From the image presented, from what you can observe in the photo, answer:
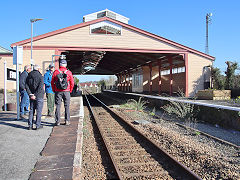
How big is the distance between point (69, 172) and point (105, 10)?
3389cm

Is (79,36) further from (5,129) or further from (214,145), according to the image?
(214,145)

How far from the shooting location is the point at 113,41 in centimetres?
1451

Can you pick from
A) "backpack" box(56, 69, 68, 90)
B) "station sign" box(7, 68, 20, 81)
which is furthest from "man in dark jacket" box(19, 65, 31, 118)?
"station sign" box(7, 68, 20, 81)

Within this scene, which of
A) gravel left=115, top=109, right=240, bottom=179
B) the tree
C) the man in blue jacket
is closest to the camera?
gravel left=115, top=109, right=240, bottom=179

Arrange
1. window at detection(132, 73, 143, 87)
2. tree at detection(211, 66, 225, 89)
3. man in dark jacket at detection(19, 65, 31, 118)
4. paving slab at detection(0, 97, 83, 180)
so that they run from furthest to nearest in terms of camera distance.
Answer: window at detection(132, 73, 143, 87), tree at detection(211, 66, 225, 89), man in dark jacket at detection(19, 65, 31, 118), paving slab at detection(0, 97, 83, 180)

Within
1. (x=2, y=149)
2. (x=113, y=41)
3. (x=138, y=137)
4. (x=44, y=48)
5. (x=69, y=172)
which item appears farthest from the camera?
(x=113, y=41)

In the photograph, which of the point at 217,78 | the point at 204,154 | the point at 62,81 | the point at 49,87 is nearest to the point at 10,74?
the point at 49,87

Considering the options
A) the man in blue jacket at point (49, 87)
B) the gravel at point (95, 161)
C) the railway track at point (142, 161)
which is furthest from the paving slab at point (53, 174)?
the man in blue jacket at point (49, 87)

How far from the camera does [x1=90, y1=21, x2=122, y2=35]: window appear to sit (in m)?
14.3

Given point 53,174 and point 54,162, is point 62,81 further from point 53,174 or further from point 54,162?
point 53,174

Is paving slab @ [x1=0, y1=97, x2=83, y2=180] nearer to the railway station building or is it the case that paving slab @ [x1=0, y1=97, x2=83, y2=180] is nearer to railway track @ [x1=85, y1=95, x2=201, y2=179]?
railway track @ [x1=85, y1=95, x2=201, y2=179]

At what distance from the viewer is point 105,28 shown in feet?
47.6

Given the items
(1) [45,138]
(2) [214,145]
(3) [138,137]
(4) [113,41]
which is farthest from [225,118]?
A: (4) [113,41]

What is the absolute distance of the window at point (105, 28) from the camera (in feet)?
46.9
